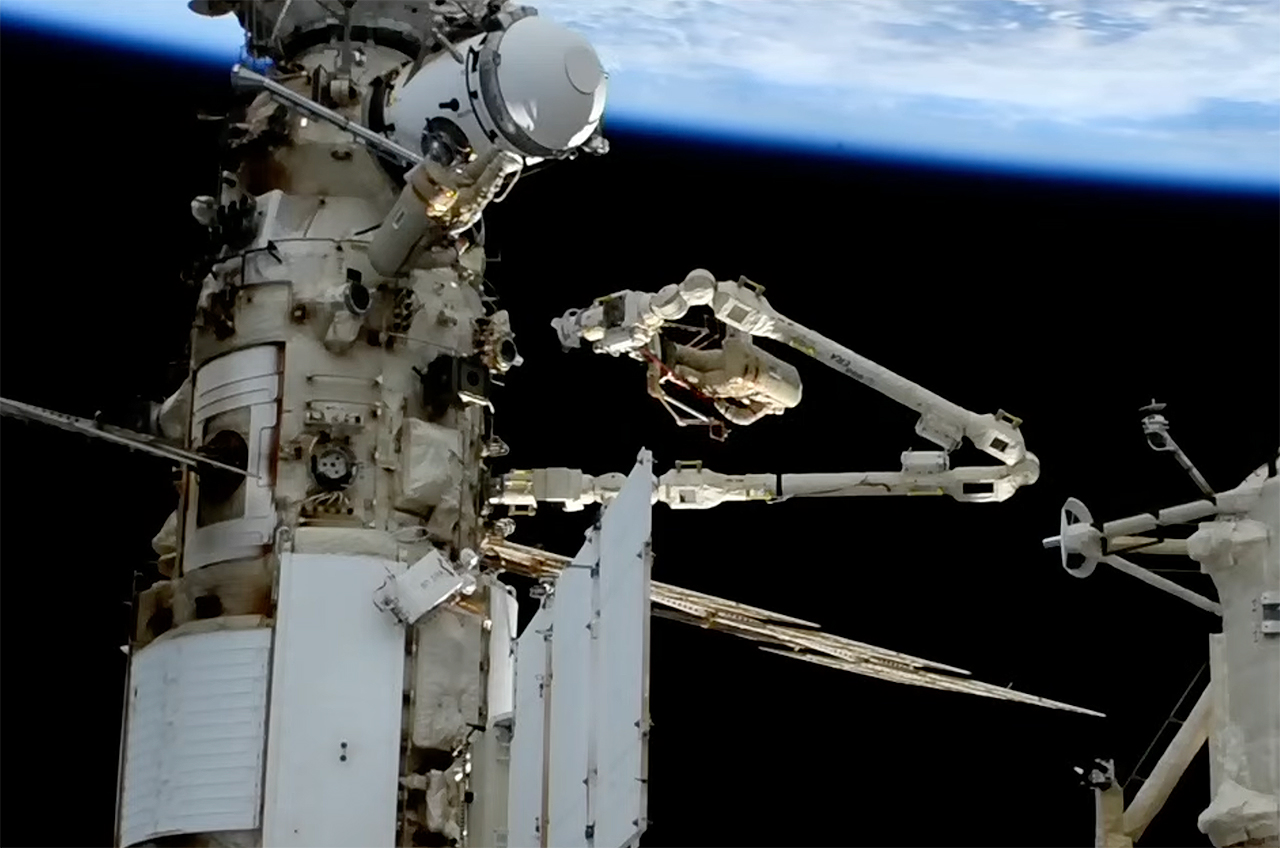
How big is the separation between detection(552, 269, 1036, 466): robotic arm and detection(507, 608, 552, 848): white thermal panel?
5.44 ft

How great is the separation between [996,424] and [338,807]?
12.3 ft

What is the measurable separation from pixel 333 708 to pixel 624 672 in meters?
1.50

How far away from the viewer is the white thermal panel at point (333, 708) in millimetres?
9133

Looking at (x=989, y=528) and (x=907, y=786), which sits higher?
(x=989, y=528)

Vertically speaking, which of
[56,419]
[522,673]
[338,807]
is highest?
[56,419]

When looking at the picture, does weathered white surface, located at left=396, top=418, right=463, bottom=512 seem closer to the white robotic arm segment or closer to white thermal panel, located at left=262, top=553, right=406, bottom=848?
white thermal panel, located at left=262, top=553, right=406, bottom=848

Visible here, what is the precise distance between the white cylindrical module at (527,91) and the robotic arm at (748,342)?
41.4 inches

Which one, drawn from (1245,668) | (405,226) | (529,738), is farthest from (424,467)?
(1245,668)

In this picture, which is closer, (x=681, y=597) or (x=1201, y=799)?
(x=681, y=597)

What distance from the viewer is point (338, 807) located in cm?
916

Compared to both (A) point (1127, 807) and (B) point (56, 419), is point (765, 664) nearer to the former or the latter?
(A) point (1127, 807)

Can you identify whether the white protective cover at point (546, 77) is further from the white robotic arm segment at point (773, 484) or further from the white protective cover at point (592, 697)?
the white robotic arm segment at point (773, 484)

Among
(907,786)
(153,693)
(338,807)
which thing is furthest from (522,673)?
A: (907,786)

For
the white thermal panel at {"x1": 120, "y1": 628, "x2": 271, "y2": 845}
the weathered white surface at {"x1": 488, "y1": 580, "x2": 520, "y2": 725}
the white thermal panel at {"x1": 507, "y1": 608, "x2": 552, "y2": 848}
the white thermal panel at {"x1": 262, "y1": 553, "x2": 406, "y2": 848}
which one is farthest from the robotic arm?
the white thermal panel at {"x1": 120, "y1": 628, "x2": 271, "y2": 845}
